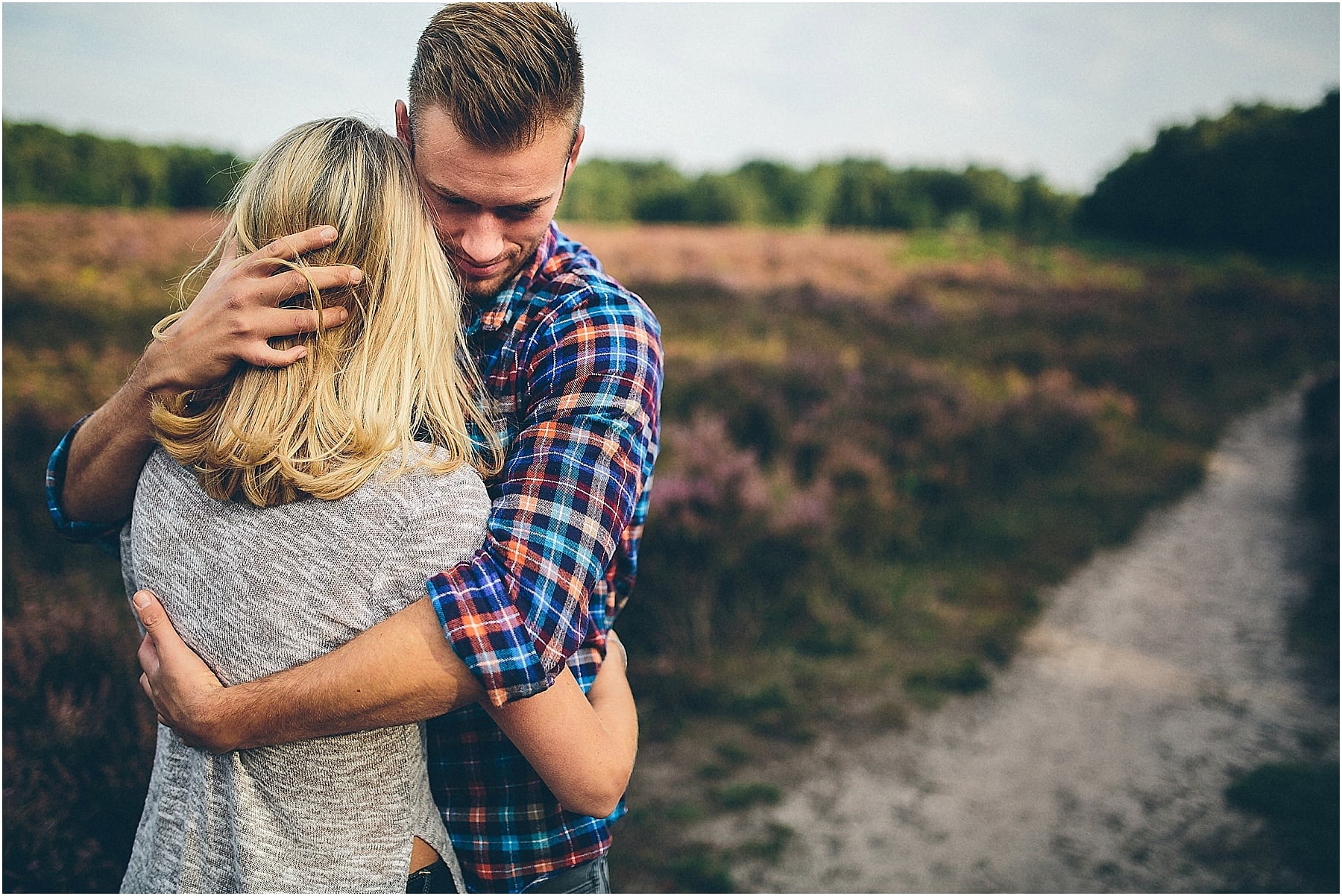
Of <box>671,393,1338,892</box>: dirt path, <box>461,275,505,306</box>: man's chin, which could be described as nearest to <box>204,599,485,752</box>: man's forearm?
<box>461,275,505,306</box>: man's chin

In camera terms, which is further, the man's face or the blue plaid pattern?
the man's face

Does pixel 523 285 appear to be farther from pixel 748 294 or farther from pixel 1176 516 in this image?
pixel 748 294

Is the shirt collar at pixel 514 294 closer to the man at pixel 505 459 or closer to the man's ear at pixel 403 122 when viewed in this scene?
the man at pixel 505 459

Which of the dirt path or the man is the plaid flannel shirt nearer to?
the man

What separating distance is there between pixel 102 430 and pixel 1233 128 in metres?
17.3

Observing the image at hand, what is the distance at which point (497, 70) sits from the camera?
53.3 inches

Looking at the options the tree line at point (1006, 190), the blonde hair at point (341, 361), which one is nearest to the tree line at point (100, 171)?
the tree line at point (1006, 190)

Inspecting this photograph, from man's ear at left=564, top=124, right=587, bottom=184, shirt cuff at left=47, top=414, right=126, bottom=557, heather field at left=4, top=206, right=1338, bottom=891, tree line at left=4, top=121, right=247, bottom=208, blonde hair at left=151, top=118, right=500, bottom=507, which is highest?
tree line at left=4, top=121, right=247, bottom=208

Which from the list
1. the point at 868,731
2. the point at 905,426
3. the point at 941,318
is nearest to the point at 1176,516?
the point at 905,426

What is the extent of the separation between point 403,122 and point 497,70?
329 mm

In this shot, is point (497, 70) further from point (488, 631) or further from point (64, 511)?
point (64, 511)

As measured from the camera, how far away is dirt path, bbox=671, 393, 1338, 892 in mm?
3373

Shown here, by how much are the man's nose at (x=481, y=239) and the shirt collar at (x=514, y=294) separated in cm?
6

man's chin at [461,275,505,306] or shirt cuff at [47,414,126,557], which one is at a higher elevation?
man's chin at [461,275,505,306]
